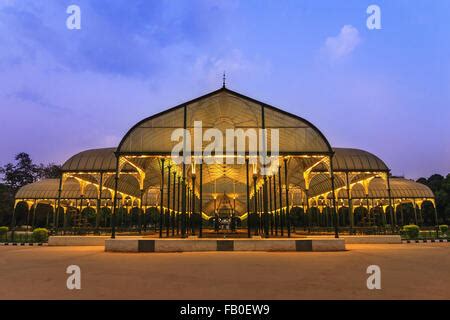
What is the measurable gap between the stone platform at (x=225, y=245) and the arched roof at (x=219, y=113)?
23.6ft

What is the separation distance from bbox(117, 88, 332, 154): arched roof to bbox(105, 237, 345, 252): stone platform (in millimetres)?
7205

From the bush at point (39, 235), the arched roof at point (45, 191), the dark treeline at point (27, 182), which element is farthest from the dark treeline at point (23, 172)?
the bush at point (39, 235)

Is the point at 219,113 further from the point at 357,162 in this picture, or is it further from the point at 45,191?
the point at 45,191

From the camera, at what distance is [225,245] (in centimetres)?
1894

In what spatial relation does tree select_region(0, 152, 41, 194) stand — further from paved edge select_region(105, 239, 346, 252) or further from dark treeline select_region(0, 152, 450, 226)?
paved edge select_region(105, 239, 346, 252)

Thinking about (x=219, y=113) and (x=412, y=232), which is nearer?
(x=219, y=113)

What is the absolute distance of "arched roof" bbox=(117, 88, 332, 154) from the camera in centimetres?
2302

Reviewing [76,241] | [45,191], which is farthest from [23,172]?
[76,241]

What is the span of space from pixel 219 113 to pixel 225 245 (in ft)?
33.5

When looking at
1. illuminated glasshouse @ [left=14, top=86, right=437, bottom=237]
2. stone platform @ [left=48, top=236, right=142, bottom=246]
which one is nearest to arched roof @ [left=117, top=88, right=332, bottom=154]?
illuminated glasshouse @ [left=14, top=86, right=437, bottom=237]

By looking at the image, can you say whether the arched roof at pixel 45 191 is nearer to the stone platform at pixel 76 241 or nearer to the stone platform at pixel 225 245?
the stone platform at pixel 76 241
